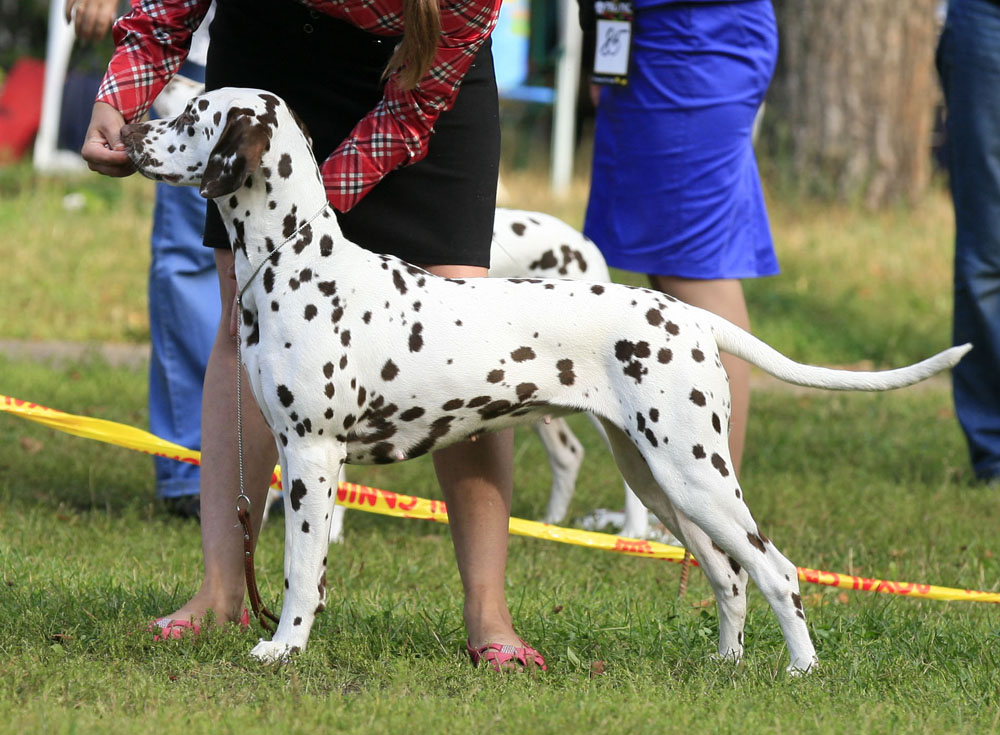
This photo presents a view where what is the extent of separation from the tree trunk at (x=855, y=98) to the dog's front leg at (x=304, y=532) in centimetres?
949

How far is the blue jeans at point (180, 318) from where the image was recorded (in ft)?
18.5

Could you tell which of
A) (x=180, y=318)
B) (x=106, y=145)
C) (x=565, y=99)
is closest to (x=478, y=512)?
(x=106, y=145)

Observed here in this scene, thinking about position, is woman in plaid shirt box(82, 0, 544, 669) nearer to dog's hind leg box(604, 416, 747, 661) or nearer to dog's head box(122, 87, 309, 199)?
dog's head box(122, 87, 309, 199)

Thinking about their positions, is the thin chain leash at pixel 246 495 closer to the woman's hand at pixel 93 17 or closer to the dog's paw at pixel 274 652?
the dog's paw at pixel 274 652

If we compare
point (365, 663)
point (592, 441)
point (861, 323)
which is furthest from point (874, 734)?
point (861, 323)

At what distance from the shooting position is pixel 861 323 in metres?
9.88

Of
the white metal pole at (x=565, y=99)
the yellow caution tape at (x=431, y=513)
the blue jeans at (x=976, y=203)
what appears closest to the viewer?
the yellow caution tape at (x=431, y=513)

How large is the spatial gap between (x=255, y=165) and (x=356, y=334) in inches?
19.4

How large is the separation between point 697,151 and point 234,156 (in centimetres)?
208

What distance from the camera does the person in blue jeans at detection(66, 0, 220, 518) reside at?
220 inches

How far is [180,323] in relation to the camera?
5.68 meters

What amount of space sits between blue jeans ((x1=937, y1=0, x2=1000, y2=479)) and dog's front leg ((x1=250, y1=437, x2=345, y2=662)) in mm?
3900

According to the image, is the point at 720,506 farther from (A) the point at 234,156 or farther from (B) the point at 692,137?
(B) the point at 692,137

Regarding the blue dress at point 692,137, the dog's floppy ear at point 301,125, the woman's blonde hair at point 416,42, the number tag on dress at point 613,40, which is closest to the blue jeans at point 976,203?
the blue dress at point 692,137
